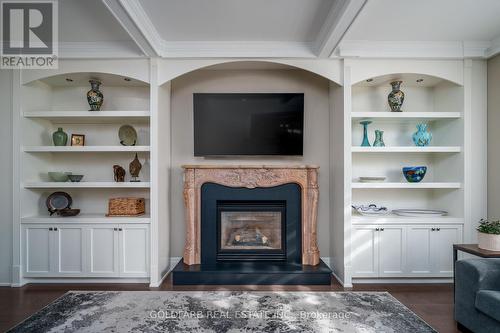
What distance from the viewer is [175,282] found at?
338cm

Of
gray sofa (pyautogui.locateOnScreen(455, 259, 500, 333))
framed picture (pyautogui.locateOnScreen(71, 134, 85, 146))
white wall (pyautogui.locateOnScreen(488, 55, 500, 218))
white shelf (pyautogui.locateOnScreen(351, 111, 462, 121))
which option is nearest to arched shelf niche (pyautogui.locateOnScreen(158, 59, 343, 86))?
white shelf (pyautogui.locateOnScreen(351, 111, 462, 121))

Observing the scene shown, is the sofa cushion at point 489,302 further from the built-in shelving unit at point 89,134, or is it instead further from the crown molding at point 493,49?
the built-in shelving unit at point 89,134

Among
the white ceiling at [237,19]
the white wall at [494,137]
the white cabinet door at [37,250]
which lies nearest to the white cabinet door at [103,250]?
the white cabinet door at [37,250]

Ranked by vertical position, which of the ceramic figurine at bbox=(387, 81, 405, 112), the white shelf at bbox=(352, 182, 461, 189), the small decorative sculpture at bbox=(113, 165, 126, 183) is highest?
the ceramic figurine at bbox=(387, 81, 405, 112)

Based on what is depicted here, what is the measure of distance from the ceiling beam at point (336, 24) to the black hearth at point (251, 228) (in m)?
1.61

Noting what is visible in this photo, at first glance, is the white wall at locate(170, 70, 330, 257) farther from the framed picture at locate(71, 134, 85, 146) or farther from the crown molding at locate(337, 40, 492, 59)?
the framed picture at locate(71, 134, 85, 146)

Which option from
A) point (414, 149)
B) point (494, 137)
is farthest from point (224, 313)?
point (494, 137)

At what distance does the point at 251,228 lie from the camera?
3.86 meters

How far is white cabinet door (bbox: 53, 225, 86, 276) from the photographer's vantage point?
3.40m

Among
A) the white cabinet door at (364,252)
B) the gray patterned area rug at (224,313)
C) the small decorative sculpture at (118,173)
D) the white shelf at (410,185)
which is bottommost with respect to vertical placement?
the gray patterned area rug at (224,313)

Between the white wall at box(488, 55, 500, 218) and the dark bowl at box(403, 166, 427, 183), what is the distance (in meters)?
0.68

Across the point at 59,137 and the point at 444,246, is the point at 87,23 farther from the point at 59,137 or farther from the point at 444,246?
the point at 444,246

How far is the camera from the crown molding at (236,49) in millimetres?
3293

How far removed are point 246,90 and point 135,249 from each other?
2405 millimetres
